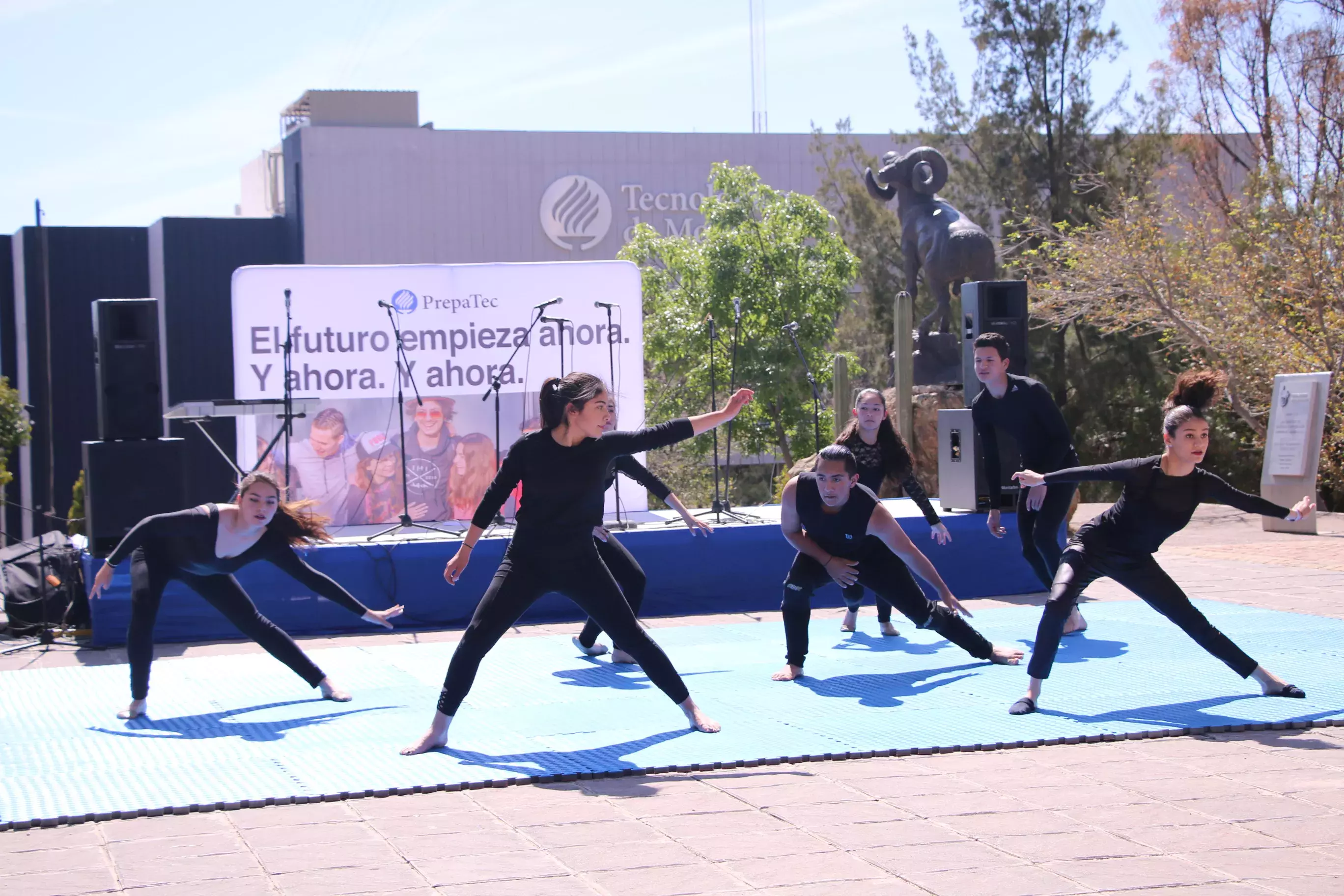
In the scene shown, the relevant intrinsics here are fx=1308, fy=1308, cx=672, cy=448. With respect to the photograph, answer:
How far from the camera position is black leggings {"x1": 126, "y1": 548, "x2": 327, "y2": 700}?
6258 millimetres

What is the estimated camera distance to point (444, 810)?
4.43 m

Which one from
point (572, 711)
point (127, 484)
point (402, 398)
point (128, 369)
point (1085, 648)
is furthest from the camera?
point (402, 398)

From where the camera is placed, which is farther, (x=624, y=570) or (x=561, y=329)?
(x=561, y=329)

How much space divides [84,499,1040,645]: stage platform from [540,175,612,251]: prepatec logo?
25.6 metres

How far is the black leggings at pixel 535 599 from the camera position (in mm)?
5172

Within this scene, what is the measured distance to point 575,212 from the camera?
35.2 metres

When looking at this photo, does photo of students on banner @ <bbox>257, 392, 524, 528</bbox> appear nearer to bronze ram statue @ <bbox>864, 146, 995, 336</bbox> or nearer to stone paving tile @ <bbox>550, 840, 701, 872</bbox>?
bronze ram statue @ <bbox>864, 146, 995, 336</bbox>

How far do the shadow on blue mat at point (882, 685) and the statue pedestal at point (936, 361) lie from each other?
29.4 feet

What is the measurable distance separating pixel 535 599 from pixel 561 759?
0.63 meters

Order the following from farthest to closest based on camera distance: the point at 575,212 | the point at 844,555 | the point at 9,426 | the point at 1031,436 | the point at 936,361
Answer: the point at 575,212, the point at 9,426, the point at 936,361, the point at 1031,436, the point at 844,555

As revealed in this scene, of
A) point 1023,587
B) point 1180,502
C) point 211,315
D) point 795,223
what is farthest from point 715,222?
point 1180,502

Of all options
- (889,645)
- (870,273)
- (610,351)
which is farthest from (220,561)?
(870,273)

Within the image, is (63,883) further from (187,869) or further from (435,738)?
(435,738)

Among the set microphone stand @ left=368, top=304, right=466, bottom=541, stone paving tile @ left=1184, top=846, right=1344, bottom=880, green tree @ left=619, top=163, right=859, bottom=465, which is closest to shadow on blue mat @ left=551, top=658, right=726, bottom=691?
stone paving tile @ left=1184, top=846, right=1344, bottom=880
